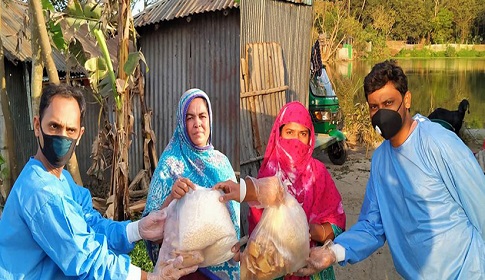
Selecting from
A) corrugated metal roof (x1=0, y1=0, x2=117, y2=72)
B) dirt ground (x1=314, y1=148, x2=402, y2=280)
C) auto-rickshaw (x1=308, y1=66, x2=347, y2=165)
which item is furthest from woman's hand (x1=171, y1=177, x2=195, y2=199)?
auto-rickshaw (x1=308, y1=66, x2=347, y2=165)

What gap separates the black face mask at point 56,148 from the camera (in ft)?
6.03

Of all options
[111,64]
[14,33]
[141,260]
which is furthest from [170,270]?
[14,33]

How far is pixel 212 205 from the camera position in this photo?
1.99 m

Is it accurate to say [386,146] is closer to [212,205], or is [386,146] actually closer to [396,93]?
[396,93]

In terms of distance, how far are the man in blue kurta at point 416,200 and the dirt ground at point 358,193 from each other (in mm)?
2324

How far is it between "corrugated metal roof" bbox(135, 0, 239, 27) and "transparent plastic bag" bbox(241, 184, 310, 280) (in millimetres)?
4478

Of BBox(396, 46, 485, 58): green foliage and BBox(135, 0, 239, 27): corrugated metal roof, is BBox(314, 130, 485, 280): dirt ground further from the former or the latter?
BBox(396, 46, 485, 58): green foliage

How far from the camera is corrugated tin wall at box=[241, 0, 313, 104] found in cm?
456

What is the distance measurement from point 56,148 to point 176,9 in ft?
16.7

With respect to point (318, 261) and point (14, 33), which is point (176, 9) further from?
point (318, 261)

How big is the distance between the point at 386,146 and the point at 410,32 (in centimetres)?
3902

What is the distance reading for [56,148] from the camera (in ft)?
6.03

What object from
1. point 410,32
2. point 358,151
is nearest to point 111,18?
point 358,151

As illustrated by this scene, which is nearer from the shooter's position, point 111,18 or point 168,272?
point 168,272
